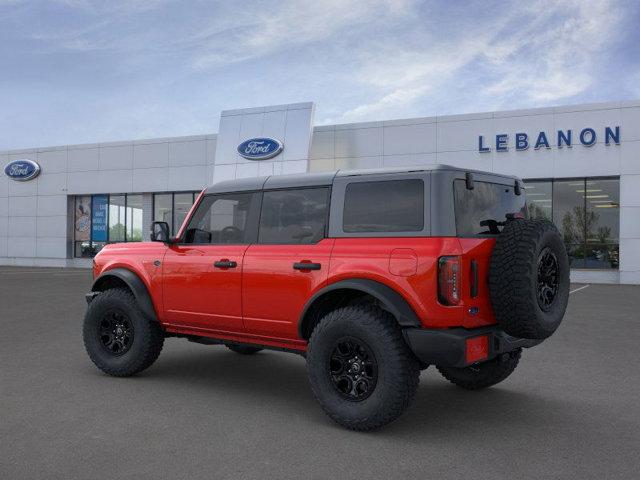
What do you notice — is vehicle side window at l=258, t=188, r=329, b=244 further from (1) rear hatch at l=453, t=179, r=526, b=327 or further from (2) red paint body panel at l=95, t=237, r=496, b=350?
(1) rear hatch at l=453, t=179, r=526, b=327

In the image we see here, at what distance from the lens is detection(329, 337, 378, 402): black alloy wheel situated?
4.47 m

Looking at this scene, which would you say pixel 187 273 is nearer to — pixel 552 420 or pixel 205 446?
pixel 205 446

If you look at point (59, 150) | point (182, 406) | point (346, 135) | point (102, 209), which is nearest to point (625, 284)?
point (346, 135)

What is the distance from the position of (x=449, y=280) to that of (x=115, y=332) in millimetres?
3748

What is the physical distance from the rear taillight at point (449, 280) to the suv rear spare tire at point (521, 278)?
0.33 metres

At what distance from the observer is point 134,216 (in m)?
29.8

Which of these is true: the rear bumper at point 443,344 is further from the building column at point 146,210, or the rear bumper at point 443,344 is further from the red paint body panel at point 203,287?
the building column at point 146,210

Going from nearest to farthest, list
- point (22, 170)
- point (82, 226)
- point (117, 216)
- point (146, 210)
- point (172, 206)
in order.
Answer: point (172, 206)
point (146, 210)
point (117, 216)
point (82, 226)
point (22, 170)

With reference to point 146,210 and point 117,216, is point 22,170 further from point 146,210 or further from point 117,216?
point 146,210

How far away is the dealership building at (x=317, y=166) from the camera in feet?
70.0

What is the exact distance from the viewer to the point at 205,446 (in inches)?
161

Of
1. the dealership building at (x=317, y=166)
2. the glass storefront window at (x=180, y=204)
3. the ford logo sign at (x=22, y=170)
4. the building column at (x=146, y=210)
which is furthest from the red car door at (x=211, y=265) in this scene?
the ford logo sign at (x=22, y=170)

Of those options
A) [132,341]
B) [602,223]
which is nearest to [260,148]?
[602,223]

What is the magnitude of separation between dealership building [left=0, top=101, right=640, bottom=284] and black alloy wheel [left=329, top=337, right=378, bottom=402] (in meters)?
12.8
